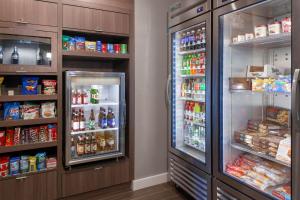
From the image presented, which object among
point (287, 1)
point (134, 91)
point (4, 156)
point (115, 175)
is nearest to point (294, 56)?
point (287, 1)

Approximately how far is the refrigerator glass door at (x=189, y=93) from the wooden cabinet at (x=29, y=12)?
1.42 metres

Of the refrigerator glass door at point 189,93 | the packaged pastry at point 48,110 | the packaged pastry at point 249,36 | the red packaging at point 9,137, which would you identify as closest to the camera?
the packaged pastry at point 249,36

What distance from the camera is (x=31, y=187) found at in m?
2.41

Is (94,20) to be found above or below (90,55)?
above

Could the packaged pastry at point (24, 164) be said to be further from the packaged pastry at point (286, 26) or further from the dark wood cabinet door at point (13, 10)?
the packaged pastry at point (286, 26)

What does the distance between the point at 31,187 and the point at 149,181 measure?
4.60 feet

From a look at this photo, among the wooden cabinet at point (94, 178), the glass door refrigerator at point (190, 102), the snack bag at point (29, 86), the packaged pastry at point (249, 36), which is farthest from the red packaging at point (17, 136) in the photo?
the packaged pastry at point (249, 36)

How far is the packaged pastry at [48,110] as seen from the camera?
2.49 m

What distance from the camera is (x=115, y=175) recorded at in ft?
9.25

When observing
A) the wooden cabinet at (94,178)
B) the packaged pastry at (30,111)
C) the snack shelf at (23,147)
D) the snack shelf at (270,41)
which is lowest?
the wooden cabinet at (94,178)

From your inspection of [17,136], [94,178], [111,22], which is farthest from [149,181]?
[111,22]

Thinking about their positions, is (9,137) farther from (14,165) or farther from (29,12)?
(29,12)

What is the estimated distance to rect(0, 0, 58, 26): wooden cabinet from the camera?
7.36ft

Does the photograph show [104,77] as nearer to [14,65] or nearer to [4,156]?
[14,65]
